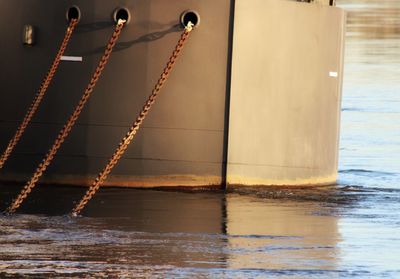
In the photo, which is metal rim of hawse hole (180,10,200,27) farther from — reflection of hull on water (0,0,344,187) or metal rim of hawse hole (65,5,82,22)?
metal rim of hawse hole (65,5,82,22)

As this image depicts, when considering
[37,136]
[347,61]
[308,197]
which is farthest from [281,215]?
[347,61]

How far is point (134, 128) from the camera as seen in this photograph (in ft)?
48.7

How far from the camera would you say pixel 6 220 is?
45.7 feet

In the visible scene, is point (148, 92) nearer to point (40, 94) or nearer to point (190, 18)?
point (190, 18)

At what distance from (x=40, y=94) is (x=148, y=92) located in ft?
4.02

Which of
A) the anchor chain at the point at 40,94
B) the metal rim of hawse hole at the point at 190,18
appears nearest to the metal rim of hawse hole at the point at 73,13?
the anchor chain at the point at 40,94

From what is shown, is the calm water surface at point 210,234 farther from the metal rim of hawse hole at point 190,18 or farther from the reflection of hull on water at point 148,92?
the metal rim of hawse hole at point 190,18

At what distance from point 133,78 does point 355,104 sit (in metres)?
18.5

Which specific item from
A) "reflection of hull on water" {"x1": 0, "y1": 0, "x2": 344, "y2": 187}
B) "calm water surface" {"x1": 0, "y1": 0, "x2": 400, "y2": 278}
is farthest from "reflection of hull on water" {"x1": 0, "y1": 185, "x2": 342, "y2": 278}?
"reflection of hull on water" {"x1": 0, "y1": 0, "x2": 344, "y2": 187}

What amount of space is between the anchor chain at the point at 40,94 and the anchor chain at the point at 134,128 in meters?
1.03

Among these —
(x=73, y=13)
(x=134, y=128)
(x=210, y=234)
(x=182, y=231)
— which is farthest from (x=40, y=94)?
(x=210, y=234)

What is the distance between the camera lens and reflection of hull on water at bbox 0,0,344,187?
688 inches

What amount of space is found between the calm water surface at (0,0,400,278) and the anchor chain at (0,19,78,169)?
0.44 meters

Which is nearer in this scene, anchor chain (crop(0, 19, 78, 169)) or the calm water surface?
the calm water surface
